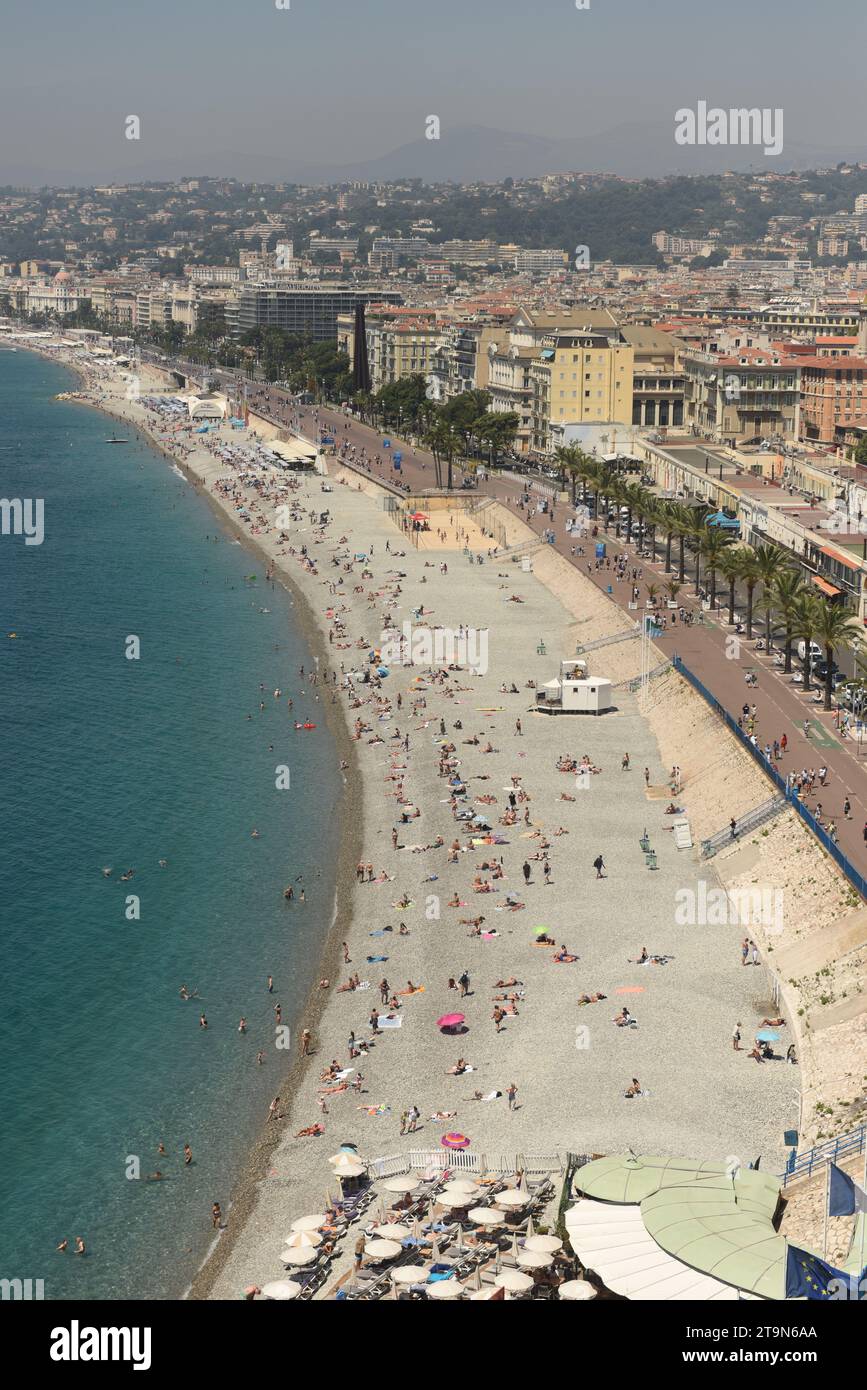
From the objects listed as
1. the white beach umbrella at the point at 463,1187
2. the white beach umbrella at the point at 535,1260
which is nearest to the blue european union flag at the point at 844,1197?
the white beach umbrella at the point at 535,1260

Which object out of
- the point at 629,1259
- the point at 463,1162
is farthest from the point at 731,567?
the point at 629,1259

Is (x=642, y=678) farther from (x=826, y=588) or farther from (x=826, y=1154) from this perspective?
(x=826, y=1154)

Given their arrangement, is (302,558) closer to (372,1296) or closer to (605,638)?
(605,638)

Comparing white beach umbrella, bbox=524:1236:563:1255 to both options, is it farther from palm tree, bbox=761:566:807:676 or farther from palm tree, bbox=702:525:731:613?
palm tree, bbox=702:525:731:613

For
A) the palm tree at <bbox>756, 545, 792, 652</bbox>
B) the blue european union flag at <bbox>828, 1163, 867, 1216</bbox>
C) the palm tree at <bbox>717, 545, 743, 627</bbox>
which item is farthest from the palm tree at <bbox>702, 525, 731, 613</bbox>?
the blue european union flag at <bbox>828, 1163, 867, 1216</bbox>

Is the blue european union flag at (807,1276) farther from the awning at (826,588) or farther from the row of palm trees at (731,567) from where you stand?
the awning at (826,588)

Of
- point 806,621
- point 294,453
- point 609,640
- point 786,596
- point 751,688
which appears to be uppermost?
point 294,453

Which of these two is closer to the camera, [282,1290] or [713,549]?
[282,1290]

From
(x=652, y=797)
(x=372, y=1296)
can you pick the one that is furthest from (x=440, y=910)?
(x=372, y=1296)
